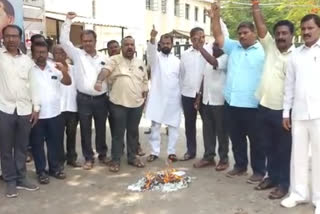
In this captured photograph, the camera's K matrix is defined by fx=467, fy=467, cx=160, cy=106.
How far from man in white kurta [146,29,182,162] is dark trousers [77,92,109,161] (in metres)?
0.72

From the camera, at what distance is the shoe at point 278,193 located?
5223 mm

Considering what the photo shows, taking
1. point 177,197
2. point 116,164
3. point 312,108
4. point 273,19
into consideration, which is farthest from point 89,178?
point 273,19

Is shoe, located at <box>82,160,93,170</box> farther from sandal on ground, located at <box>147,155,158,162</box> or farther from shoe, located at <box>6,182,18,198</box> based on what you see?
shoe, located at <box>6,182,18,198</box>

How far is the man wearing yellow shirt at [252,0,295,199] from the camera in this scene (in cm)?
511

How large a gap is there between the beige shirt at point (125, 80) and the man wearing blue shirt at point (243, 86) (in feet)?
4.07

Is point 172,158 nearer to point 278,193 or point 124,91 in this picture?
point 124,91

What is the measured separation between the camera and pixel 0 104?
527 cm

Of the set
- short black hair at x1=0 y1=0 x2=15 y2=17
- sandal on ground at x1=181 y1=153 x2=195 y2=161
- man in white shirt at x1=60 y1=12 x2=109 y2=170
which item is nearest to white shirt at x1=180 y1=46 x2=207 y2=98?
sandal on ground at x1=181 y1=153 x2=195 y2=161

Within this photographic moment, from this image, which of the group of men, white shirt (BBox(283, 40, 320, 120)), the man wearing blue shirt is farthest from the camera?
the man wearing blue shirt

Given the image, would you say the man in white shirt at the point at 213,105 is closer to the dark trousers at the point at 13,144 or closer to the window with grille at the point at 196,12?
the dark trousers at the point at 13,144

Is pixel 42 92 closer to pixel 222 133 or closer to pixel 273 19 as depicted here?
pixel 222 133

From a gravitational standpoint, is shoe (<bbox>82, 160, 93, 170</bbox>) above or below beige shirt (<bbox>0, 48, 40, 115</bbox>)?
below

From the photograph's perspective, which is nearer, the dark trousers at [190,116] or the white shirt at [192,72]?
the white shirt at [192,72]

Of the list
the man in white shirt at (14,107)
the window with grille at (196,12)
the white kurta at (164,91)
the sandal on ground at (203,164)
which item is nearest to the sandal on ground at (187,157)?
the sandal on ground at (203,164)
